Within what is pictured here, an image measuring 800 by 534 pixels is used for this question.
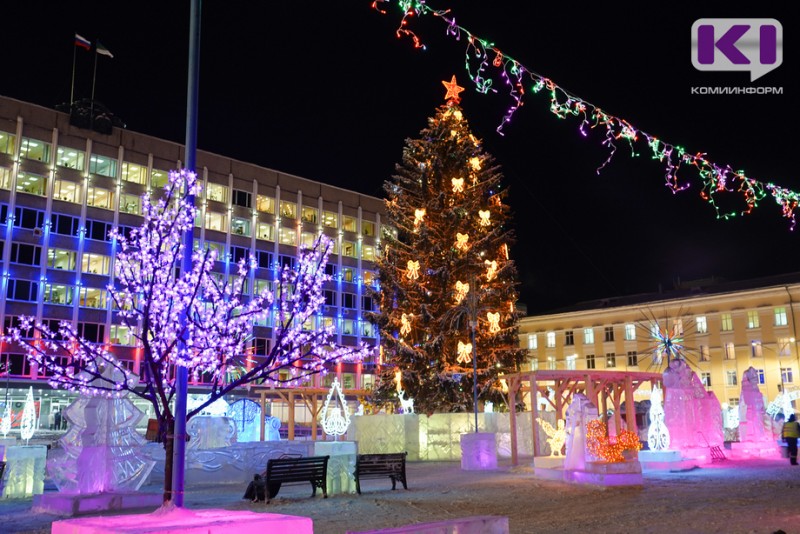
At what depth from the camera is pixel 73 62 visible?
57.5m

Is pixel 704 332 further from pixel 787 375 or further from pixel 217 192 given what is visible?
pixel 217 192

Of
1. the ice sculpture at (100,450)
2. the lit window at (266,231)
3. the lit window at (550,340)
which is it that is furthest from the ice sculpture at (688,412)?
the lit window at (266,231)

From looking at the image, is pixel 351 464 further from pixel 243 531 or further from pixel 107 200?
pixel 107 200

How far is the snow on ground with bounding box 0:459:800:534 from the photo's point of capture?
10102 mm

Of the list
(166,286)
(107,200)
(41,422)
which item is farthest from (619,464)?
(107,200)

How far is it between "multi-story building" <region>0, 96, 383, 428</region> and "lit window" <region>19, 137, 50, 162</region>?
73 mm

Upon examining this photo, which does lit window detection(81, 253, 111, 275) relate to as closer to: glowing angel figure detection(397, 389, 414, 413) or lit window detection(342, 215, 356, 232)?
lit window detection(342, 215, 356, 232)

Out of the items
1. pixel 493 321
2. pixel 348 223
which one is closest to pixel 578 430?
pixel 493 321

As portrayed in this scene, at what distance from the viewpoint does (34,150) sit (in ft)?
179

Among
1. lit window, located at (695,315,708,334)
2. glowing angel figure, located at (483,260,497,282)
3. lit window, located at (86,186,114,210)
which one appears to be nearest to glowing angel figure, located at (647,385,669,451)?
glowing angel figure, located at (483,260,497,282)

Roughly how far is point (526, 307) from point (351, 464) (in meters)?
66.8

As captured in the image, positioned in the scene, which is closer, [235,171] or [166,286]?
[166,286]

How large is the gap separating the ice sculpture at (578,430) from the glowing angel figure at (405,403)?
1162 centimetres

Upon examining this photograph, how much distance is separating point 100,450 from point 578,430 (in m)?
9.77
